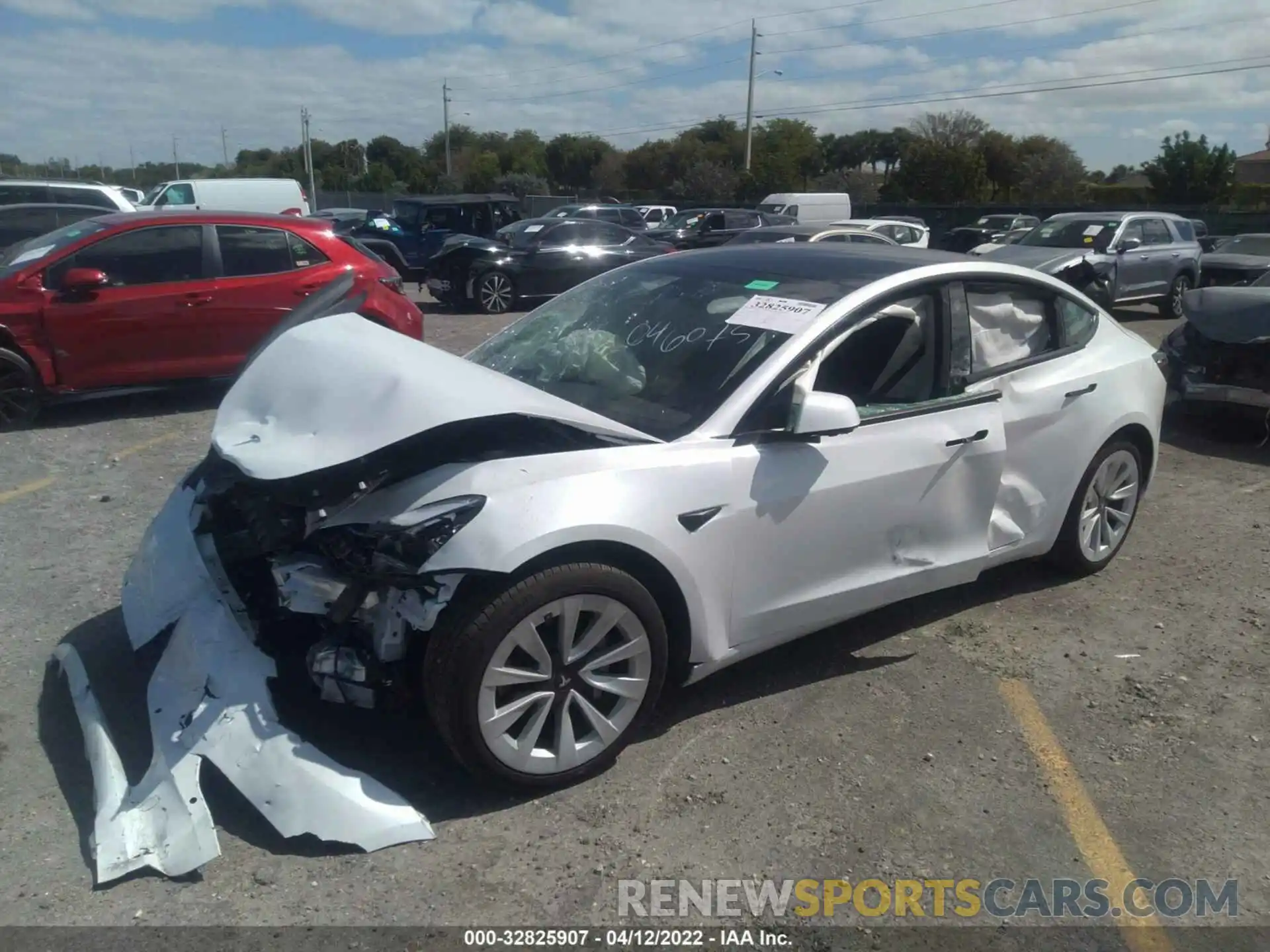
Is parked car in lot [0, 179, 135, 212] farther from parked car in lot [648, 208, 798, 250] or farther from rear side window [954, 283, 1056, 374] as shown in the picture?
rear side window [954, 283, 1056, 374]

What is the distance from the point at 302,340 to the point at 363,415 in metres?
0.82

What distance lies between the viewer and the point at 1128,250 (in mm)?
16500

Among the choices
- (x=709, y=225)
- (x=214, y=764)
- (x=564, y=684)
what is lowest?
(x=214, y=764)

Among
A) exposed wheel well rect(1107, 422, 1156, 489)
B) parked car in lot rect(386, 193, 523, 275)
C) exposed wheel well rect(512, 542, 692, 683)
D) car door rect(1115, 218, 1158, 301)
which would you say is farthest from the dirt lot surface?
parked car in lot rect(386, 193, 523, 275)

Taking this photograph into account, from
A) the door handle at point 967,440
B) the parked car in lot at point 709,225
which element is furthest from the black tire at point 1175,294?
the door handle at point 967,440

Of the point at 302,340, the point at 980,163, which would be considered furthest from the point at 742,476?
the point at 980,163

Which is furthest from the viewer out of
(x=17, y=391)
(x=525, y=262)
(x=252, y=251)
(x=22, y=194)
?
(x=525, y=262)

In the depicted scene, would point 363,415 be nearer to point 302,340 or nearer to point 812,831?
point 302,340

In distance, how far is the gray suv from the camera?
16.2 meters

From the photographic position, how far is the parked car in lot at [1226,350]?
26.3 feet

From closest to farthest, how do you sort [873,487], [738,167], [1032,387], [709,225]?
1. [873,487]
2. [1032,387]
3. [709,225]
4. [738,167]

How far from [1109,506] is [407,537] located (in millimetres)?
3762

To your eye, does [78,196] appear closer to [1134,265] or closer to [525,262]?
[525,262]

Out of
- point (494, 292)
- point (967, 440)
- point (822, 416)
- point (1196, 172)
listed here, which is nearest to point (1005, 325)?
point (967, 440)
